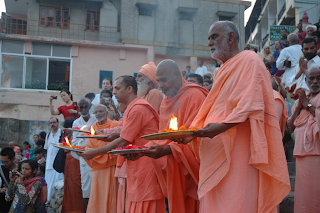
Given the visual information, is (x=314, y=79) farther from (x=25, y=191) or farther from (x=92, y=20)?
(x=92, y=20)

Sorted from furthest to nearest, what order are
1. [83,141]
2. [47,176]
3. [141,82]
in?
[47,176], [83,141], [141,82]

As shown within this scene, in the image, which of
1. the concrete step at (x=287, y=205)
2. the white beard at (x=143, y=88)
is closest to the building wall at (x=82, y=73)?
the white beard at (x=143, y=88)

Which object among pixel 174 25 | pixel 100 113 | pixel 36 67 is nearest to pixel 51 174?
pixel 100 113

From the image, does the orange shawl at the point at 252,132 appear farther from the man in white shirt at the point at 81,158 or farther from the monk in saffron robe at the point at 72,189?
the monk in saffron robe at the point at 72,189

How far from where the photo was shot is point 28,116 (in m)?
18.6

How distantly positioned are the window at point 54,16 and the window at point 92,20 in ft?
4.08

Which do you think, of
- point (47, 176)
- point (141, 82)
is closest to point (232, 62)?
point (141, 82)

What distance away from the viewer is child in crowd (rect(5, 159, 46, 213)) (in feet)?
18.0

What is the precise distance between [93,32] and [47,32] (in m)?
2.83

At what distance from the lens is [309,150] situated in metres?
4.08

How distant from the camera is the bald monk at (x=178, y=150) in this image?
339 cm

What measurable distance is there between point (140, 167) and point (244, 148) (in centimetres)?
157

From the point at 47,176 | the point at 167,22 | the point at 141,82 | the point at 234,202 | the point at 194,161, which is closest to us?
the point at 234,202

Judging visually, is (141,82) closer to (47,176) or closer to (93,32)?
(47,176)
